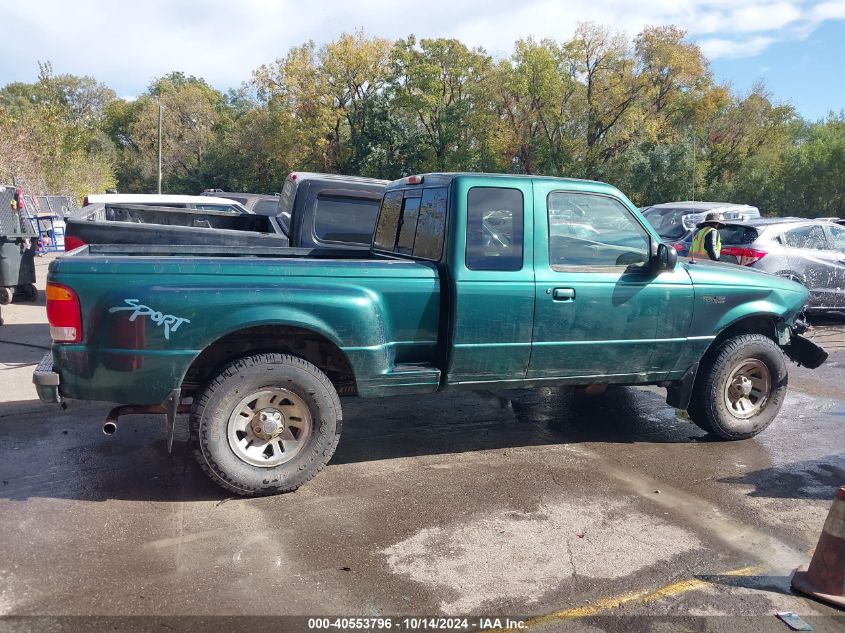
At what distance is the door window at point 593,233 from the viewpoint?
5070mm

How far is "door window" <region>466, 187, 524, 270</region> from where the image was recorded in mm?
4844

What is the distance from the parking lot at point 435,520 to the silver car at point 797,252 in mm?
4573

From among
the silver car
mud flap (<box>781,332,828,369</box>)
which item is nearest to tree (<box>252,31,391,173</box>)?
the silver car

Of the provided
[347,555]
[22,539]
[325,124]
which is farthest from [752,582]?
[325,124]

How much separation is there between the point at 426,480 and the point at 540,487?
0.78m

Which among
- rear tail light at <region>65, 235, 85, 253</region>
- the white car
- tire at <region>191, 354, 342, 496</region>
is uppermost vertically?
the white car

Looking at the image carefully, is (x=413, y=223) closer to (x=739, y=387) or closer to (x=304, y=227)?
(x=304, y=227)

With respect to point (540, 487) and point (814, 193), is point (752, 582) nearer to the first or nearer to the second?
point (540, 487)

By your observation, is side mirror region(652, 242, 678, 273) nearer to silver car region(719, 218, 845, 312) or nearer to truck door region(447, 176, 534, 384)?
truck door region(447, 176, 534, 384)

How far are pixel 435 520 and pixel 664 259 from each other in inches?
98.8

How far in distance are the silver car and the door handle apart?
6542 millimetres

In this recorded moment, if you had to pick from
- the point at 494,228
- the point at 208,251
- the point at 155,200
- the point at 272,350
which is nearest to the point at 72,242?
the point at 208,251

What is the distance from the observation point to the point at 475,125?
3875 cm

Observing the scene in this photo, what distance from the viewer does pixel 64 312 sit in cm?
407
